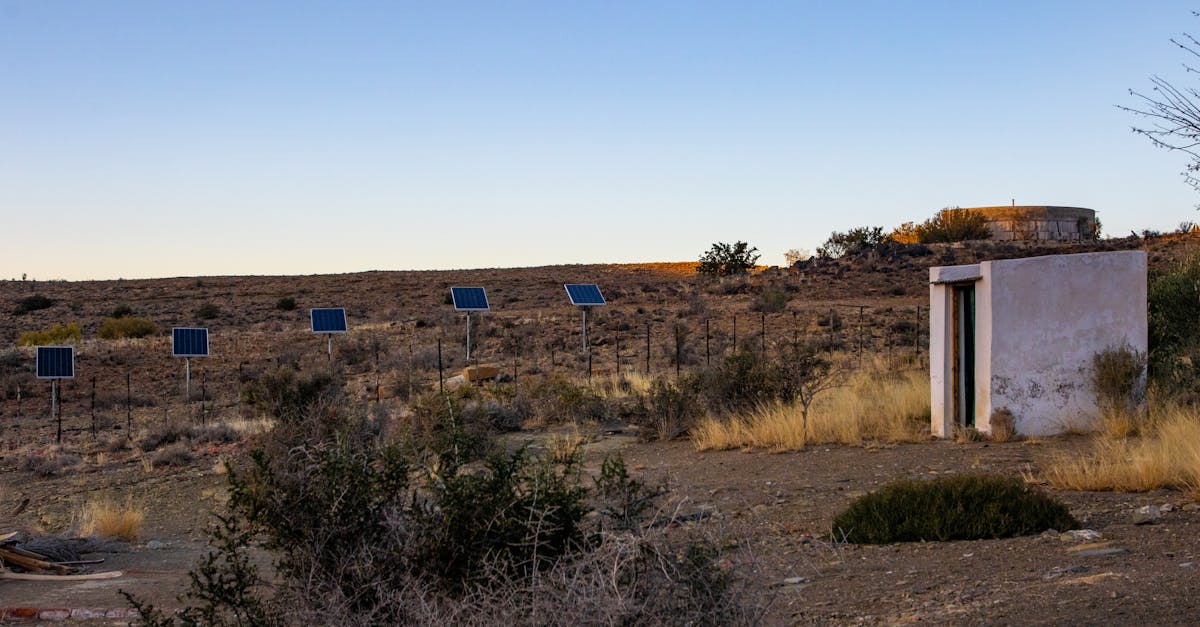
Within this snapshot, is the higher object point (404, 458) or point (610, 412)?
point (404, 458)

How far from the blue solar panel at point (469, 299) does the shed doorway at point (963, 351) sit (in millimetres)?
19869

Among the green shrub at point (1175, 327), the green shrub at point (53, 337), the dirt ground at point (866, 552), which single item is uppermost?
the green shrub at point (1175, 327)

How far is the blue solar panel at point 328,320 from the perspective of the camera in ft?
104

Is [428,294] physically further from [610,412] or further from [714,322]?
[610,412]

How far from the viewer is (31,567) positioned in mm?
10094

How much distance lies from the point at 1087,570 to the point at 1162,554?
34.3 inches

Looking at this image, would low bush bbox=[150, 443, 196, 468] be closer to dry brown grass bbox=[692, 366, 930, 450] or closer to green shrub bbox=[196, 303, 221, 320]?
dry brown grass bbox=[692, 366, 930, 450]

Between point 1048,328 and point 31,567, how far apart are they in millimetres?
12719

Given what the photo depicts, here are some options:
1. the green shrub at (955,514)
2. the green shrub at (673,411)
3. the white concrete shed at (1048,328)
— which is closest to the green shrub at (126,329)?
the green shrub at (673,411)

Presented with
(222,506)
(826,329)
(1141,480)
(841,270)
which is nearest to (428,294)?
(841,270)

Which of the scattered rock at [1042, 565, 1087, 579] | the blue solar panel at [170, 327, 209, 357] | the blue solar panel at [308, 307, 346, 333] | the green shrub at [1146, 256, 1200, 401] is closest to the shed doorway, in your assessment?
the green shrub at [1146, 256, 1200, 401]

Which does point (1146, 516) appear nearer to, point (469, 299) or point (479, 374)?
point (479, 374)

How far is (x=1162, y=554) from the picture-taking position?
8.24 m

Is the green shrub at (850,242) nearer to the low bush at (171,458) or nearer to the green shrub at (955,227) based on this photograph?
the green shrub at (955,227)
